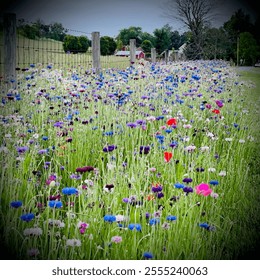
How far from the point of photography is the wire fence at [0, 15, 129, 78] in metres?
3.67

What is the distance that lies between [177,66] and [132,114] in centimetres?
222

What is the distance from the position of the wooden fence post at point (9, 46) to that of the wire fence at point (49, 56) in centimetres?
4

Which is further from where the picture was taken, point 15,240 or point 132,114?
point 132,114

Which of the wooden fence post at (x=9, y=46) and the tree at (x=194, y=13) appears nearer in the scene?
the tree at (x=194, y=13)

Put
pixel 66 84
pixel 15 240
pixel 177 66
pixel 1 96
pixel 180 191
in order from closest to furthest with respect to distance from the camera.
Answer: pixel 15 240
pixel 180 191
pixel 1 96
pixel 66 84
pixel 177 66

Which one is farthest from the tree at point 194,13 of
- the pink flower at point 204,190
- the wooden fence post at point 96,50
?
the wooden fence post at point 96,50

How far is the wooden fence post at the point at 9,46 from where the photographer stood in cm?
325

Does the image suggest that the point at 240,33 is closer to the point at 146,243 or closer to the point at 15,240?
the point at 146,243

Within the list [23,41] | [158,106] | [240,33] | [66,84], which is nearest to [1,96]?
[66,84]

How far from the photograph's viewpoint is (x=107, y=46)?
443 centimetres

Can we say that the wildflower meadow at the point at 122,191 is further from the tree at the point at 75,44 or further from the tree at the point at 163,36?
the tree at the point at 75,44

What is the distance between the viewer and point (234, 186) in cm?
177

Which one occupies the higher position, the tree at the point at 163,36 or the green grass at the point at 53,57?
the green grass at the point at 53,57

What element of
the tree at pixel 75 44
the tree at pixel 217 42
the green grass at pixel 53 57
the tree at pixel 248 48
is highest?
the tree at pixel 75 44
